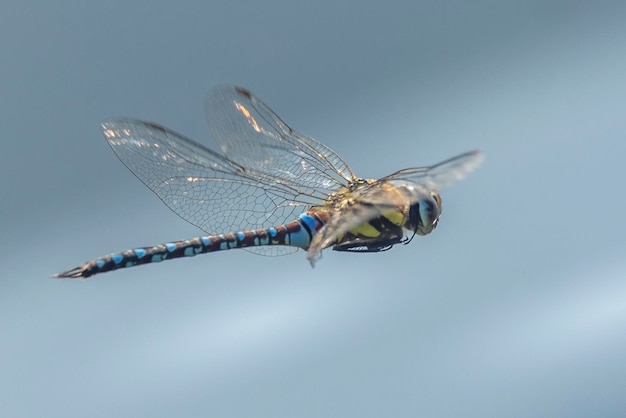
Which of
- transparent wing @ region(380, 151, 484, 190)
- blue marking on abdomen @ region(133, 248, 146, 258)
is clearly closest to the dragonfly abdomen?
blue marking on abdomen @ region(133, 248, 146, 258)

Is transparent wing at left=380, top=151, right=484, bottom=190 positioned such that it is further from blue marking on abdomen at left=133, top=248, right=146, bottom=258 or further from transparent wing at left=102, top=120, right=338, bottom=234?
blue marking on abdomen at left=133, top=248, right=146, bottom=258

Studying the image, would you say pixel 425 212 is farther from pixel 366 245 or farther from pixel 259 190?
pixel 259 190

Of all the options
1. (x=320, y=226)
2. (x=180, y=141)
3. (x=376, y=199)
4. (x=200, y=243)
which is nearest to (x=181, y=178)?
(x=180, y=141)

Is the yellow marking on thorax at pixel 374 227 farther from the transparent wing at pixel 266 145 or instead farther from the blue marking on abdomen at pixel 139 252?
the blue marking on abdomen at pixel 139 252

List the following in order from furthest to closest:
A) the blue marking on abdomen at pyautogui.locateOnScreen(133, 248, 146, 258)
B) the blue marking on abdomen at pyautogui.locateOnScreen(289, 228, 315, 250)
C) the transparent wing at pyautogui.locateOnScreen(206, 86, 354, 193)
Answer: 1. the transparent wing at pyautogui.locateOnScreen(206, 86, 354, 193)
2. the blue marking on abdomen at pyautogui.locateOnScreen(289, 228, 315, 250)
3. the blue marking on abdomen at pyautogui.locateOnScreen(133, 248, 146, 258)

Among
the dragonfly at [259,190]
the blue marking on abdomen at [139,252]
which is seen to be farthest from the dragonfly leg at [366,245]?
the blue marking on abdomen at [139,252]

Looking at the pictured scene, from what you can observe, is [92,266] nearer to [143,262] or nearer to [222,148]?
[143,262]
